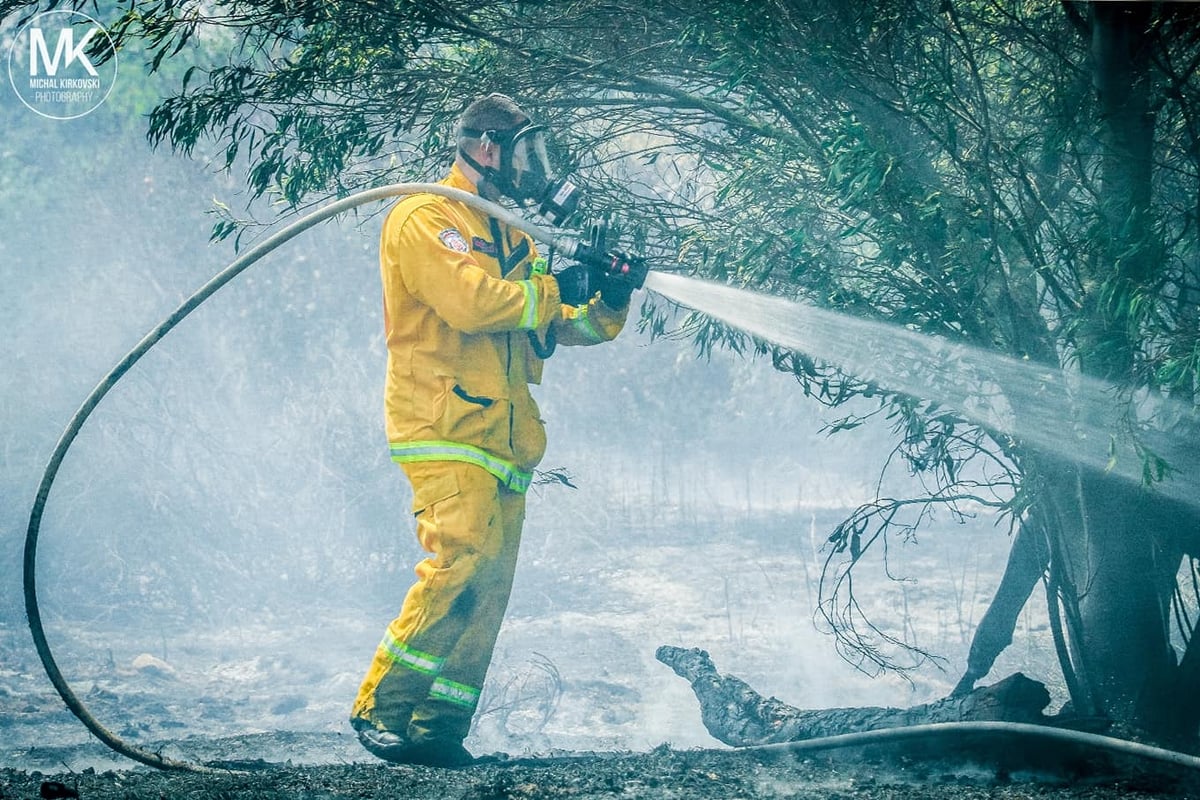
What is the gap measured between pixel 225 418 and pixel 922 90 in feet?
43.4

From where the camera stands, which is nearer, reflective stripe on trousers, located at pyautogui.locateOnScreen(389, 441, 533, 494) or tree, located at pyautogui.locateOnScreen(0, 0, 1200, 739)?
reflective stripe on trousers, located at pyautogui.locateOnScreen(389, 441, 533, 494)

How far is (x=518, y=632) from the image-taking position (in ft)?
35.8

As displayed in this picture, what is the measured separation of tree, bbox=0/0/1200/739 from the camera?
145 inches

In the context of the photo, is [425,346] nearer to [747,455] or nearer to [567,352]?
[567,352]

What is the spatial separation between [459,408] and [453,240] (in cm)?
62

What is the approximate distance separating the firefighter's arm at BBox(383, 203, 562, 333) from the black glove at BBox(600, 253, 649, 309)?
Answer: 7.5 inches

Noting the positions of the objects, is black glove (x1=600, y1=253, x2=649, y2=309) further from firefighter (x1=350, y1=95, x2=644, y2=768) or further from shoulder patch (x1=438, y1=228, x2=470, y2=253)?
shoulder patch (x1=438, y1=228, x2=470, y2=253)

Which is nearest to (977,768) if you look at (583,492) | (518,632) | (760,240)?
(760,240)

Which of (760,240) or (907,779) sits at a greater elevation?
(760,240)

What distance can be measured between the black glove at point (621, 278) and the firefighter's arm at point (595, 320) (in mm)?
85

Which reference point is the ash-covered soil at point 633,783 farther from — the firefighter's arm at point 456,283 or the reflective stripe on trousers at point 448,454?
the firefighter's arm at point 456,283

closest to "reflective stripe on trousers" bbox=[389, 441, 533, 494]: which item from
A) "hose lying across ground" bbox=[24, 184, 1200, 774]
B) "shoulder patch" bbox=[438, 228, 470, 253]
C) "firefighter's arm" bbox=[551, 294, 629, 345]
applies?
"firefighter's arm" bbox=[551, 294, 629, 345]

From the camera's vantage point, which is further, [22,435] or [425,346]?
[22,435]

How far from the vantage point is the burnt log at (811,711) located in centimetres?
363
